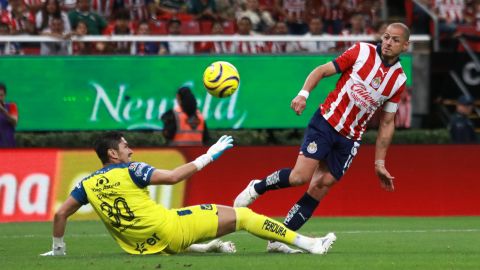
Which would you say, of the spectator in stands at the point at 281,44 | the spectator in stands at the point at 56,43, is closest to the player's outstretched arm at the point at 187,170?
the spectator in stands at the point at 56,43

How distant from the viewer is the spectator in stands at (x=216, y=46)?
21.9 m

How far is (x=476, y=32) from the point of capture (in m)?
23.0

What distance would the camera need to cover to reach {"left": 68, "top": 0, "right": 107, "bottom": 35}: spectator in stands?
69.9 ft

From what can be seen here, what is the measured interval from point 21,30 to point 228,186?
5.91m

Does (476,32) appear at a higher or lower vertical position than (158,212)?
lower

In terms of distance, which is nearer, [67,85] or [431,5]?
[67,85]

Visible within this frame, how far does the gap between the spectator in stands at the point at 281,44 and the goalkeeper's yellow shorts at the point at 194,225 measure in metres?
12.1

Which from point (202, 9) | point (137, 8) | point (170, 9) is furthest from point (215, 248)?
point (137, 8)

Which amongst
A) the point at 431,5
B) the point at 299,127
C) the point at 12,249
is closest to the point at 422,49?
the point at 431,5

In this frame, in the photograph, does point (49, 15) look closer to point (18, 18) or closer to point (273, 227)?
point (18, 18)

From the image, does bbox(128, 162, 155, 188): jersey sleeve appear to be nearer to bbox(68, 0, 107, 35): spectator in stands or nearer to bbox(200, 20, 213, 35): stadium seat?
bbox(68, 0, 107, 35): spectator in stands

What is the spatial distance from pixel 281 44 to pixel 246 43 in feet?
2.25

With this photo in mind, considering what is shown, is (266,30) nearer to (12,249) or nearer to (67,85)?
(67,85)

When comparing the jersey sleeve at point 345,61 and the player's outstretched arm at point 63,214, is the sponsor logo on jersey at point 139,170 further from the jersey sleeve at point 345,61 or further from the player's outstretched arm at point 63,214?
the jersey sleeve at point 345,61
